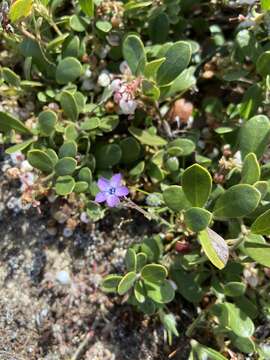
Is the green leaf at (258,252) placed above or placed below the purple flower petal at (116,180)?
below

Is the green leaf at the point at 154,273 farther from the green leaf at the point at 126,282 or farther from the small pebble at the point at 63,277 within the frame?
the small pebble at the point at 63,277

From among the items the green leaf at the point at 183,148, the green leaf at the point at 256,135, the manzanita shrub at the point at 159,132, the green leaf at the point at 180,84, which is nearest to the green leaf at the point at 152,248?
the manzanita shrub at the point at 159,132

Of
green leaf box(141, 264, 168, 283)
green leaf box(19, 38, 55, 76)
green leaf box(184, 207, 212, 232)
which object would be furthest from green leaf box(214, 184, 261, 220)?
green leaf box(19, 38, 55, 76)

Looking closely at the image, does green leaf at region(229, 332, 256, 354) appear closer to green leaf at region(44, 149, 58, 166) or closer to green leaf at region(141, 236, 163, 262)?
green leaf at region(141, 236, 163, 262)

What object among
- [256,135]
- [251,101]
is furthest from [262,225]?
[251,101]

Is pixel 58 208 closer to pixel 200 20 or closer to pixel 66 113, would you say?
pixel 66 113

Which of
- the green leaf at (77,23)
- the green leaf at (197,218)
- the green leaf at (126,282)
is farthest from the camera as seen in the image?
the green leaf at (77,23)

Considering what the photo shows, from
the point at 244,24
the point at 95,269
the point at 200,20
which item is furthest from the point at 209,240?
the point at 200,20
